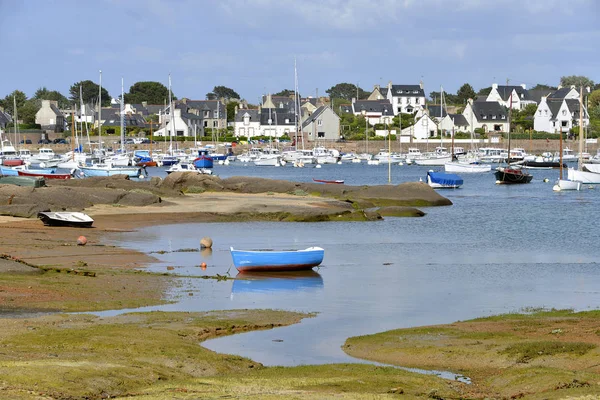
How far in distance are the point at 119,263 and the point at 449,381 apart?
64.4ft

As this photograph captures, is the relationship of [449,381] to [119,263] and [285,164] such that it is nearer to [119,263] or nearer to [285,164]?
[119,263]

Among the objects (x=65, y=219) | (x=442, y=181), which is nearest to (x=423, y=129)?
(x=442, y=181)

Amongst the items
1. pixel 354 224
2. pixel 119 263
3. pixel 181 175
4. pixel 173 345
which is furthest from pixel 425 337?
pixel 181 175

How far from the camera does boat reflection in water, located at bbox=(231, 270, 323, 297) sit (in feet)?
101

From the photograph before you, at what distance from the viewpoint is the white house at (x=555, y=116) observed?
7648 inches

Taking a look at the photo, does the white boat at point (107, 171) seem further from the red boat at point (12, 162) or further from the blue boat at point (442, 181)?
the blue boat at point (442, 181)

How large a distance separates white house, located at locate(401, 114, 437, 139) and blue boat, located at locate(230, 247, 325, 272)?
15640 cm

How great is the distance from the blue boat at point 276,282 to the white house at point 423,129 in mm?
157231

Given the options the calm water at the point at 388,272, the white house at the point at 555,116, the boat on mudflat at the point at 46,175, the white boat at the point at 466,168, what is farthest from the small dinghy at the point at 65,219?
the white house at the point at 555,116

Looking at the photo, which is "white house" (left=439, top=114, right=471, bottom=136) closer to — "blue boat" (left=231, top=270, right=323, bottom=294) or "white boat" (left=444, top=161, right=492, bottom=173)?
"white boat" (left=444, top=161, right=492, bottom=173)

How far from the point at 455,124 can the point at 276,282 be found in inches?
6603

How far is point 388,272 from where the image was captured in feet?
118

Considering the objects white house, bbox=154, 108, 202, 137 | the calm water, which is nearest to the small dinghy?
the calm water

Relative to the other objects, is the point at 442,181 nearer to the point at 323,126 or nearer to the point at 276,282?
the point at 276,282
